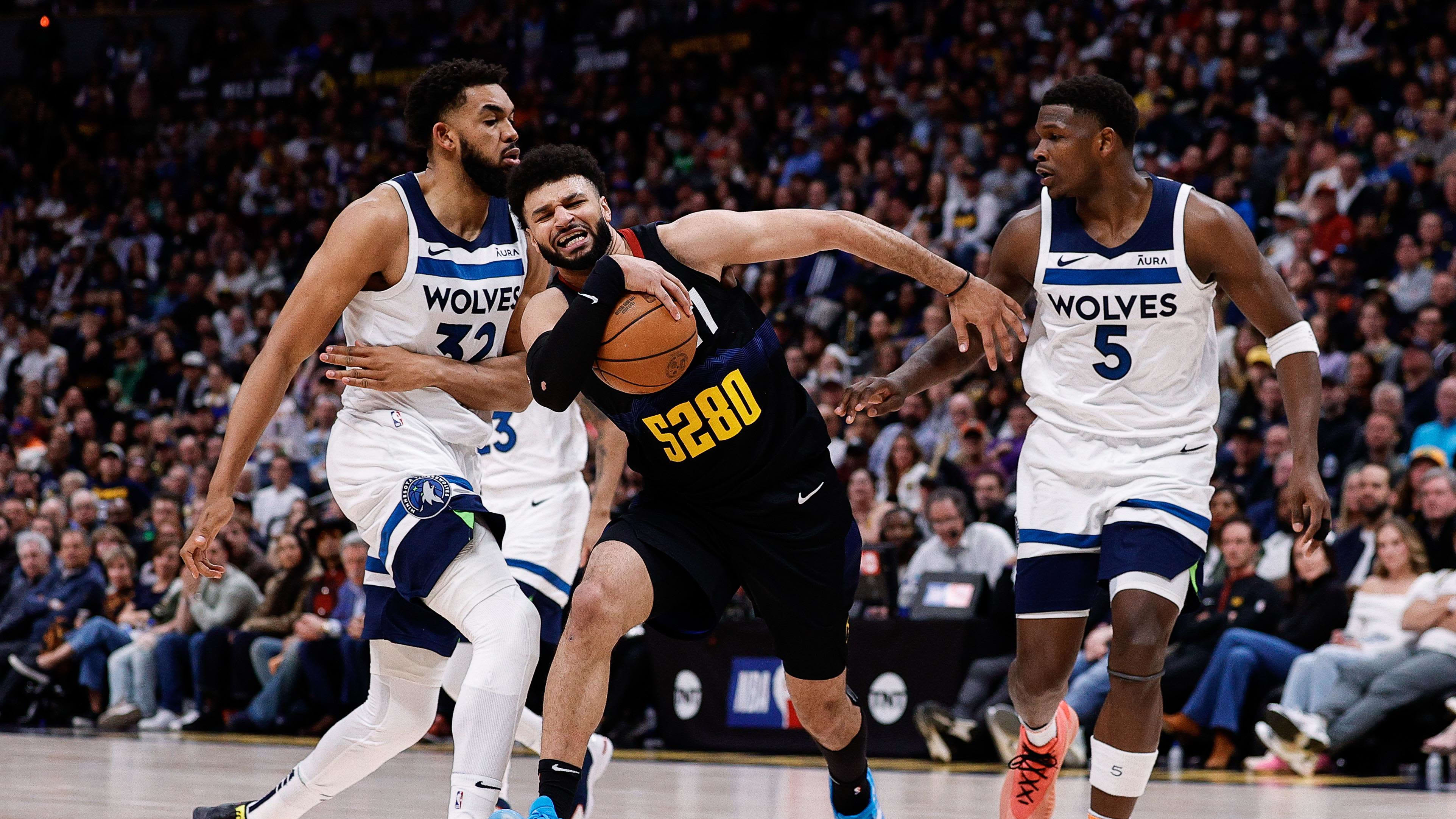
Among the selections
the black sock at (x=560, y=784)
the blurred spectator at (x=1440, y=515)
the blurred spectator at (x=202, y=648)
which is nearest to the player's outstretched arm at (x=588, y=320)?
the black sock at (x=560, y=784)

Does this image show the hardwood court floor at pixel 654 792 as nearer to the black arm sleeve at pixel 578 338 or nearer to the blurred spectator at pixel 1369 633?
the blurred spectator at pixel 1369 633

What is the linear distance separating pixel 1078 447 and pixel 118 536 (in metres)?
11.0

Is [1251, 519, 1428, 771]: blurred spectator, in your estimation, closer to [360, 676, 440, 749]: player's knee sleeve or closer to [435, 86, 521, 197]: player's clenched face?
[360, 676, 440, 749]: player's knee sleeve

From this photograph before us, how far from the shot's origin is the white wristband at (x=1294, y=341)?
476 cm

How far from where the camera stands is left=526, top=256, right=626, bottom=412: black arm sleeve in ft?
13.7

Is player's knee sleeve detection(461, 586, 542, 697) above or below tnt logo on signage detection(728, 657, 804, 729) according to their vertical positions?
above

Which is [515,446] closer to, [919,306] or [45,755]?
[45,755]

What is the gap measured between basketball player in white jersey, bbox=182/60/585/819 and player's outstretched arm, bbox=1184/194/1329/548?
2.07 metres

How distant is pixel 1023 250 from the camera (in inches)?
197

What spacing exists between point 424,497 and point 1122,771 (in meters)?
2.16

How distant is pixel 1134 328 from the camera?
480 cm

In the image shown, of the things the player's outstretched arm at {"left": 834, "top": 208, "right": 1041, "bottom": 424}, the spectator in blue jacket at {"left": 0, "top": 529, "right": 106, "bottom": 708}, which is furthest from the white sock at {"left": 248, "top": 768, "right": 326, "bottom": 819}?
the spectator in blue jacket at {"left": 0, "top": 529, "right": 106, "bottom": 708}

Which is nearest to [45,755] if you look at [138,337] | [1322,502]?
[1322,502]

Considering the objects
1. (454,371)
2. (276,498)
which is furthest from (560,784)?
(276,498)
